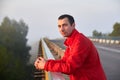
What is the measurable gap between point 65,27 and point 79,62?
230mm

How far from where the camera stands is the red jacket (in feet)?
8.23

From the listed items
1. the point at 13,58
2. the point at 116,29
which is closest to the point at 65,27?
the point at 116,29

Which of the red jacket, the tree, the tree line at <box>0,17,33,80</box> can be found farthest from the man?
the tree line at <box>0,17,33,80</box>

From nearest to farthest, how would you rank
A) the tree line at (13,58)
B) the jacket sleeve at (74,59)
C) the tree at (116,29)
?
the jacket sleeve at (74,59), the tree at (116,29), the tree line at (13,58)

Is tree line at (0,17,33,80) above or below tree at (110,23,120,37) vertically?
below

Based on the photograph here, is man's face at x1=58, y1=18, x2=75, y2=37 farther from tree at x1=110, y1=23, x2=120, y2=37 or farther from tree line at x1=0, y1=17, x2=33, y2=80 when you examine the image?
tree line at x1=0, y1=17, x2=33, y2=80

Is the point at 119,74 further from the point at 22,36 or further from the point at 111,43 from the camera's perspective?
the point at 111,43

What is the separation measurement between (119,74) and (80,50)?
661 cm

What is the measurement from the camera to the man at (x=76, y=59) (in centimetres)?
251

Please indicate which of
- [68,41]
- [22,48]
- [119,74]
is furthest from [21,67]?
[68,41]

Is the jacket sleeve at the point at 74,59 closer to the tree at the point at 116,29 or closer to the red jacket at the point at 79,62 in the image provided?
the red jacket at the point at 79,62

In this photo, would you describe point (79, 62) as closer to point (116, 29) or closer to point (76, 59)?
point (76, 59)

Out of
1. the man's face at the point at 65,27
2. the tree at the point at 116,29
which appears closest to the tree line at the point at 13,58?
the tree at the point at 116,29

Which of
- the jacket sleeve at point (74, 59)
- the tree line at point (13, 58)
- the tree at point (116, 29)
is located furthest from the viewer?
the tree line at point (13, 58)
